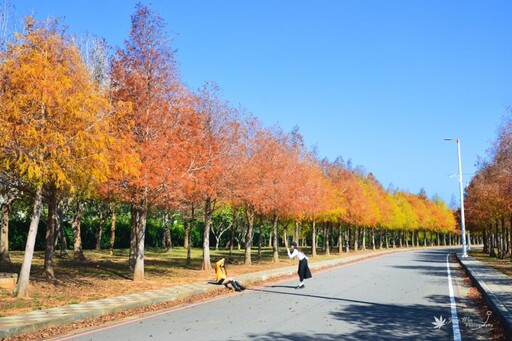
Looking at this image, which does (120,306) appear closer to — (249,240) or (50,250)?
(50,250)

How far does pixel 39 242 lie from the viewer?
40.8m

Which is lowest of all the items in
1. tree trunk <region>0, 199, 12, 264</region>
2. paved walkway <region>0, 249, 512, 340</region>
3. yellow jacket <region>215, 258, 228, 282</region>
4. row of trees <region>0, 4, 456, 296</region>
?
paved walkway <region>0, 249, 512, 340</region>

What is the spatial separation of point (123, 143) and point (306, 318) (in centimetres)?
788

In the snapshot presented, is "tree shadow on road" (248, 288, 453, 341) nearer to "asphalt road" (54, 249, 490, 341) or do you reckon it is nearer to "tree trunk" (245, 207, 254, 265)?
"asphalt road" (54, 249, 490, 341)

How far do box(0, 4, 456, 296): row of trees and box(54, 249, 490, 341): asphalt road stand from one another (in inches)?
187

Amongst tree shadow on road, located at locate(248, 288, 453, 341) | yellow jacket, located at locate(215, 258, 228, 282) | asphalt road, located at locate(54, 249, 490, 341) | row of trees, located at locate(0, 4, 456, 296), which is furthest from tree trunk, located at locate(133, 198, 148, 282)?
tree shadow on road, located at locate(248, 288, 453, 341)

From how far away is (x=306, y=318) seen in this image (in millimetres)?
10648

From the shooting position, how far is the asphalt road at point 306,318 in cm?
895

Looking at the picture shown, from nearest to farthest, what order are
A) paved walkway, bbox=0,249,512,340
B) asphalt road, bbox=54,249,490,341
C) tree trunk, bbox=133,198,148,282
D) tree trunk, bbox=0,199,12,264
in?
asphalt road, bbox=54,249,490,341 → paved walkway, bbox=0,249,512,340 → tree trunk, bbox=133,198,148,282 → tree trunk, bbox=0,199,12,264

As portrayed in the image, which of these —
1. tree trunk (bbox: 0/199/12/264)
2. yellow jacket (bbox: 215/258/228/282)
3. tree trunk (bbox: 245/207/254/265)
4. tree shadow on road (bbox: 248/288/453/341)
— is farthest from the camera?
tree trunk (bbox: 245/207/254/265)

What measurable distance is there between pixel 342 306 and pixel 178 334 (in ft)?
17.0

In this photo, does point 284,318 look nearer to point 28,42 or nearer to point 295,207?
point 28,42

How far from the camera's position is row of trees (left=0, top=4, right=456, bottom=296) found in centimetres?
1244

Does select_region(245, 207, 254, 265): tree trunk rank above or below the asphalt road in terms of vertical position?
above
